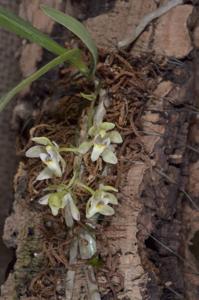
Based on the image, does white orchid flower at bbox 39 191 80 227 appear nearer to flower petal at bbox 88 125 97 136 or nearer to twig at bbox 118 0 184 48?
flower petal at bbox 88 125 97 136

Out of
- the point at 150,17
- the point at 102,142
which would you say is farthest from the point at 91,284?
the point at 150,17

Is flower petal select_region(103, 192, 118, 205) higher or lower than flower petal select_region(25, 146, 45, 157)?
lower

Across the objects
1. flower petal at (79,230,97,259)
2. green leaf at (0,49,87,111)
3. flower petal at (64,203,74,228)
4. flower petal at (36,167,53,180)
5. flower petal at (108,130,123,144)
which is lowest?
flower petal at (79,230,97,259)

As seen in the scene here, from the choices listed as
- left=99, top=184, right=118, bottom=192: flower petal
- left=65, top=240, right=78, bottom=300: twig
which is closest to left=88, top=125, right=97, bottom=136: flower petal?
left=99, top=184, right=118, bottom=192: flower petal

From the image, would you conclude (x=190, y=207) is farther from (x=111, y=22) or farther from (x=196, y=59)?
(x=111, y=22)

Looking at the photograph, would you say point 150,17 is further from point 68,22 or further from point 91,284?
point 91,284

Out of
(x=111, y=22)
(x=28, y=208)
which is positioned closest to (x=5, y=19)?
(x=111, y=22)

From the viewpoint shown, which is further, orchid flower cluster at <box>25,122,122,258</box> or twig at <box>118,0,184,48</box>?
twig at <box>118,0,184,48</box>
